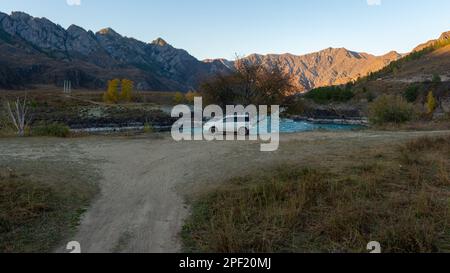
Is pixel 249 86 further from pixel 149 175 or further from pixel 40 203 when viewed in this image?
pixel 40 203

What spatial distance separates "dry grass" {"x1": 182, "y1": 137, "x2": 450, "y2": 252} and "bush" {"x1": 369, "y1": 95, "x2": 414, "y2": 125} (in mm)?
24766

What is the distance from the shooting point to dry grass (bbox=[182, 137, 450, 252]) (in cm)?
595

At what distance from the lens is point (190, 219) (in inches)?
295

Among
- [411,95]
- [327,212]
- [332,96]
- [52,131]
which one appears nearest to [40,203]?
[327,212]

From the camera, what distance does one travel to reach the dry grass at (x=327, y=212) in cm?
595

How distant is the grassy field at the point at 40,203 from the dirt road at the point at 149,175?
0.34 meters

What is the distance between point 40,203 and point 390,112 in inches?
1268

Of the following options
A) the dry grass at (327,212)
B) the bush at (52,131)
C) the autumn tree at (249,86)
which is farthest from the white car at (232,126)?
the dry grass at (327,212)

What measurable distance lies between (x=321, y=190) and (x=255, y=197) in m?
1.59

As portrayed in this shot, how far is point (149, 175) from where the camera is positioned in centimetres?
1121

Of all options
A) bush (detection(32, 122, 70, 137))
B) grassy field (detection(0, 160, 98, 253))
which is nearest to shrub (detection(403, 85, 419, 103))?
bush (detection(32, 122, 70, 137))

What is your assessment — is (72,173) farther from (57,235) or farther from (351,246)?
(351,246)

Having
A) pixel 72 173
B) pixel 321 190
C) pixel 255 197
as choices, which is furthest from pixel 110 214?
pixel 321 190

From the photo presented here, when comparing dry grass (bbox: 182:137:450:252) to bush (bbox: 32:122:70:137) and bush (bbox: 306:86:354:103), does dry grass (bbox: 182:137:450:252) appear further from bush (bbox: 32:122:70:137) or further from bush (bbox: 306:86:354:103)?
bush (bbox: 306:86:354:103)
